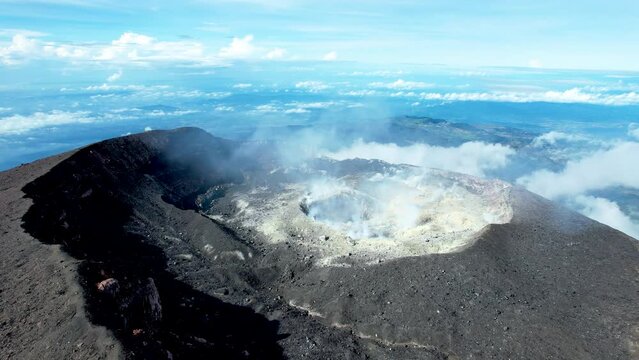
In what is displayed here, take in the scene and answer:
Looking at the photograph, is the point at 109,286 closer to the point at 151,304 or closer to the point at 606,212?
the point at 151,304

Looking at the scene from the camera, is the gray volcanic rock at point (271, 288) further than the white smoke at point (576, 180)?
No

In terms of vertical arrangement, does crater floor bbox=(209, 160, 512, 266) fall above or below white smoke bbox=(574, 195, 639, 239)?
above

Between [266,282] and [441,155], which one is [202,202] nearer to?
[266,282]

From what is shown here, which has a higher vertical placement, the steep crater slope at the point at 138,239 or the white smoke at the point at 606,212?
the steep crater slope at the point at 138,239

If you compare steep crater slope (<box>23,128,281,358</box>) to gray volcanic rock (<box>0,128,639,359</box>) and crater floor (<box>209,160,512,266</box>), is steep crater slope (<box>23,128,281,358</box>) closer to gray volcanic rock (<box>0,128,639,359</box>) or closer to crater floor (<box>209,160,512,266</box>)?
gray volcanic rock (<box>0,128,639,359</box>)

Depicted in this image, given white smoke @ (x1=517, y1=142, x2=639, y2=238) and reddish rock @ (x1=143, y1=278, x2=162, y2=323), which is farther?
white smoke @ (x1=517, y1=142, x2=639, y2=238)

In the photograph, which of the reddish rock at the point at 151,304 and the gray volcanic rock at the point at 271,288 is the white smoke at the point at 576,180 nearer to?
the gray volcanic rock at the point at 271,288

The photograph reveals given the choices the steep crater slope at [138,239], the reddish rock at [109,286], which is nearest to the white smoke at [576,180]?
the steep crater slope at [138,239]

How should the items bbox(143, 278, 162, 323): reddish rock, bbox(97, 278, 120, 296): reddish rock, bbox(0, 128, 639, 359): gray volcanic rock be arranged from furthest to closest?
Result: bbox(143, 278, 162, 323): reddish rock, bbox(97, 278, 120, 296): reddish rock, bbox(0, 128, 639, 359): gray volcanic rock

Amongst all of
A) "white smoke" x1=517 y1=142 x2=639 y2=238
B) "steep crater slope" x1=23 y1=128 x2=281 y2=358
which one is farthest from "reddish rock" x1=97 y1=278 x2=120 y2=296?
"white smoke" x1=517 y1=142 x2=639 y2=238
